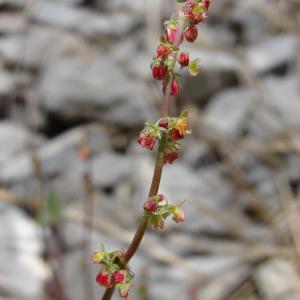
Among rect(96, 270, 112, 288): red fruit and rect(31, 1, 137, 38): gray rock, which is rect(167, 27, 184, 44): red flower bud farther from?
rect(31, 1, 137, 38): gray rock

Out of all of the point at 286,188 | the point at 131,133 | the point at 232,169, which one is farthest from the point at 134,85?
the point at 286,188

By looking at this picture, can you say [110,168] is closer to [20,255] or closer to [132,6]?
[20,255]

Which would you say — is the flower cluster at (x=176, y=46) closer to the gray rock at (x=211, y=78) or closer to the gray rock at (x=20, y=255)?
the gray rock at (x=20, y=255)

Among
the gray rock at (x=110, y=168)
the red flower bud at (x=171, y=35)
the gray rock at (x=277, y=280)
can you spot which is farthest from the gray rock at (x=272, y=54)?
the red flower bud at (x=171, y=35)

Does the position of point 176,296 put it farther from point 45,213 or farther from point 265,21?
point 265,21

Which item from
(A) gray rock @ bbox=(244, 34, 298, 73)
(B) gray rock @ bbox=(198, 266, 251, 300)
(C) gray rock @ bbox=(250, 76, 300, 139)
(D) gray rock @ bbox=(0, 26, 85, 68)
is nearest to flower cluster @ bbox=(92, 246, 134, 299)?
(B) gray rock @ bbox=(198, 266, 251, 300)

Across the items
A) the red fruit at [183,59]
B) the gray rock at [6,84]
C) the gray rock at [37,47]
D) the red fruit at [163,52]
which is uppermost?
the gray rock at [37,47]
